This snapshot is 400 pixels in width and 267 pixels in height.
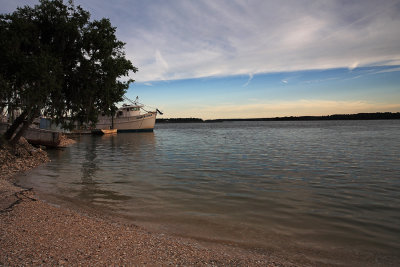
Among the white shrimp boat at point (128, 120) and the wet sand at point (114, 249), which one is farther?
the white shrimp boat at point (128, 120)

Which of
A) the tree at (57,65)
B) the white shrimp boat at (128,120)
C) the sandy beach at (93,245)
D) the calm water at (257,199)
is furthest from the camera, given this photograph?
the white shrimp boat at (128,120)

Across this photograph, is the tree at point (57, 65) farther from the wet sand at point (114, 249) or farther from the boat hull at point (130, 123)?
the boat hull at point (130, 123)

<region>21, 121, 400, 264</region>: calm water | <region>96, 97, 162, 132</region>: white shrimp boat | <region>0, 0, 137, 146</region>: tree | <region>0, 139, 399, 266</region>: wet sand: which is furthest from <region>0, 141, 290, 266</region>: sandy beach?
<region>96, 97, 162, 132</region>: white shrimp boat

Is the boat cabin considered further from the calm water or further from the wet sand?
the wet sand

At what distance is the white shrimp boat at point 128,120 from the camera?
6353 cm

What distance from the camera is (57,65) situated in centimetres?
1425

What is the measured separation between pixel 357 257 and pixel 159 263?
377 cm

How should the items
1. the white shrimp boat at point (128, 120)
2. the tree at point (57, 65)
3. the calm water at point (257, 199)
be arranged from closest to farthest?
the calm water at point (257, 199) < the tree at point (57, 65) < the white shrimp boat at point (128, 120)

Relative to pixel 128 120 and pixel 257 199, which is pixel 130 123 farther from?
pixel 257 199

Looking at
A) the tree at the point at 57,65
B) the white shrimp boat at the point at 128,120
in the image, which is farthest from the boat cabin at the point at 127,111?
the tree at the point at 57,65

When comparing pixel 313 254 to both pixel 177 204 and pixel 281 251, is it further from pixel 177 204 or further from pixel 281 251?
pixel 177 204

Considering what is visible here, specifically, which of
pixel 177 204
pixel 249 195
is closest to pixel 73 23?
pixel 177 204

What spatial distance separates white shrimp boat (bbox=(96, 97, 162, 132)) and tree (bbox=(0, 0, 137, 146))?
46.5m

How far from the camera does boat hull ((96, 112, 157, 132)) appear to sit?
209 feet
